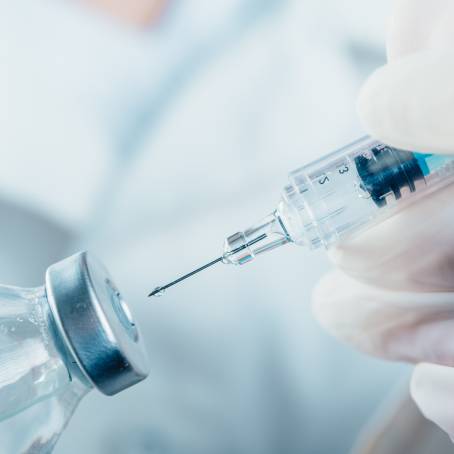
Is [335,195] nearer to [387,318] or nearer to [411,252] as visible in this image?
[411,252]

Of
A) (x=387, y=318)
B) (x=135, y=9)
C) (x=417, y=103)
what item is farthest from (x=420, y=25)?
(x=135, y=9)

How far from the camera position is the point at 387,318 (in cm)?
90

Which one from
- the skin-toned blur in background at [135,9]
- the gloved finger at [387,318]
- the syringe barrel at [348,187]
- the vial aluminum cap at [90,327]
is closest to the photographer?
the vial aluminum cap at [90,327]

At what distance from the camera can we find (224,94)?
1136 mm

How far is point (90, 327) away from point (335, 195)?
335mm

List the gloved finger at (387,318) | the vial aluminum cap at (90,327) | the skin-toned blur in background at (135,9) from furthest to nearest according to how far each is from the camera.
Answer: the skin-toned blur in background at (135,9) < the gloved finger at (387,318) < the vial aluminum cap at (90,327)

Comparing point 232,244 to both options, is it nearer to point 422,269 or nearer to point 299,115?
point 422,269

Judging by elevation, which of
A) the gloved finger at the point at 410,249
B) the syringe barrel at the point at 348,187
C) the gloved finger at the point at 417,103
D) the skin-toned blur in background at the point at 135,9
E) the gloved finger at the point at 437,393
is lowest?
the gloved finger at the point at 437,393

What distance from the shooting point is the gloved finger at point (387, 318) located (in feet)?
2.78

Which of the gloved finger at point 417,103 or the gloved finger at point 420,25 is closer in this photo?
the gloved finger at point 417,103

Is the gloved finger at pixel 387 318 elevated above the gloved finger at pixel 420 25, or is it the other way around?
the gloved finger at pixel 420 25

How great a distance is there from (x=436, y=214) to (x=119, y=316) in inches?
16.5

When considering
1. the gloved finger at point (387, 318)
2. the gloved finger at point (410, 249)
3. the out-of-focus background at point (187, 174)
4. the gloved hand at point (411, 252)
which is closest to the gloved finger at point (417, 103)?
the gloved hand at point (411, 252)

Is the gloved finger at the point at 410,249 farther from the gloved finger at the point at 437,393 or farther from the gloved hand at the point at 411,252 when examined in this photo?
the gloved finger at the point at 437,393
